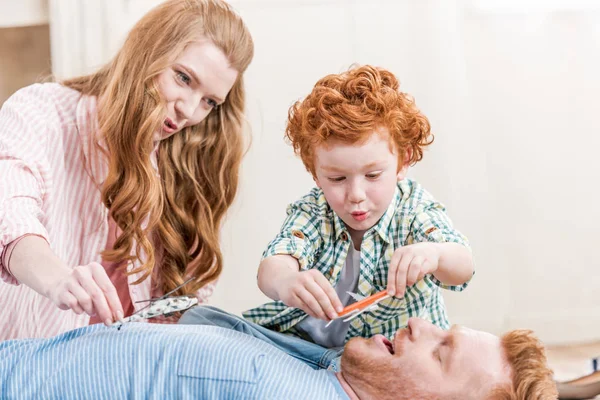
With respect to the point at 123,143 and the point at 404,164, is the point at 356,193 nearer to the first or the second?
the point at 404,164

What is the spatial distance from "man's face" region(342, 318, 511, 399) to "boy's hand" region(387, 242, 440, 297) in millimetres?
103

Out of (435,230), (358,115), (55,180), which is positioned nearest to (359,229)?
(435,230)

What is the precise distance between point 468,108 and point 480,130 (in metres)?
0.10

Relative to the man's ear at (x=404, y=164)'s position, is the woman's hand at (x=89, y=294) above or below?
below

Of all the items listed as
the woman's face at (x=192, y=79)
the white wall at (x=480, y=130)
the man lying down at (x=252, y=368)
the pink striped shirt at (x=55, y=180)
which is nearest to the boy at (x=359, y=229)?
the man lying down at (x=252, y=368)

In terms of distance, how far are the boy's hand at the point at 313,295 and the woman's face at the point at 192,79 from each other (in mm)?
587

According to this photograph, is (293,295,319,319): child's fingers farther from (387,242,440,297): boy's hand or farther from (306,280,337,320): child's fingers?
(387,242,440,297): boy's hand

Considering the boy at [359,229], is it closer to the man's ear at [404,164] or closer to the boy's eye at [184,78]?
the man's ear at [404,164]

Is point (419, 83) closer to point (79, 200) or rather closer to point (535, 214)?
point (535, 214)

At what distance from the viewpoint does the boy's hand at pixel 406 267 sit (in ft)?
4.01

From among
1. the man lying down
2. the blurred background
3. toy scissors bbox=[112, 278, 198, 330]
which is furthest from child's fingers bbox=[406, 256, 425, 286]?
the blurred background

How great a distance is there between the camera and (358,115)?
1.33 metres

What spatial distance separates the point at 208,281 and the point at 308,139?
0.65 meters

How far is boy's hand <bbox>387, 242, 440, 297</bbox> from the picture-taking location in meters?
1.22
